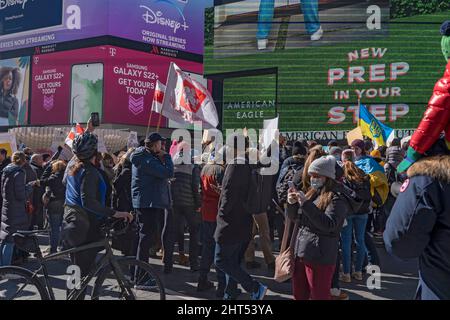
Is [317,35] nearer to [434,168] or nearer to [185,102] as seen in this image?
[185,102]

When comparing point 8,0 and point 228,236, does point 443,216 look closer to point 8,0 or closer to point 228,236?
point 228,236

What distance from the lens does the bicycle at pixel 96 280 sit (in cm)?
465

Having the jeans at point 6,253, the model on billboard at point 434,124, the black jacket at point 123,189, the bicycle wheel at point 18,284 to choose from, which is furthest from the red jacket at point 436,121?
the black jacket at point 123,189

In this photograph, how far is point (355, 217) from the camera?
724cm

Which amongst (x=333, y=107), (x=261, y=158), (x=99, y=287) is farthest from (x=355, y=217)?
(x=333, y=107)

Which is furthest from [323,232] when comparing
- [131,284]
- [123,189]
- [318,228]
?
[123,189]

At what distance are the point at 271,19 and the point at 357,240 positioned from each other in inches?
817

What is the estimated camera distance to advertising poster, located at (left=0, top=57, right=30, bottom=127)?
44.7 meters

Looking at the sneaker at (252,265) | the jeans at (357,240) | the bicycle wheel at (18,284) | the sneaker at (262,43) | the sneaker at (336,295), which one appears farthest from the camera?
the sneaker at (262,43)

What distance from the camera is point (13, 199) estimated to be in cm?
746

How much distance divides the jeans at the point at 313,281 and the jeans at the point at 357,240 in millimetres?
2615

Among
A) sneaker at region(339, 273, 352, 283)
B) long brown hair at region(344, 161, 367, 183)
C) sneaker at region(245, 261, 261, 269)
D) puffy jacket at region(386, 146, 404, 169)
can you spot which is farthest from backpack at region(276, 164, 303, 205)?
puffy jacket at region(386, 146, 404, 169)

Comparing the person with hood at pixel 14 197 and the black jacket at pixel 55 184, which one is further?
the black jacket at pixel 55 184

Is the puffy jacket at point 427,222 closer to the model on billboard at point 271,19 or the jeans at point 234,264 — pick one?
the jeans at point 234,264
